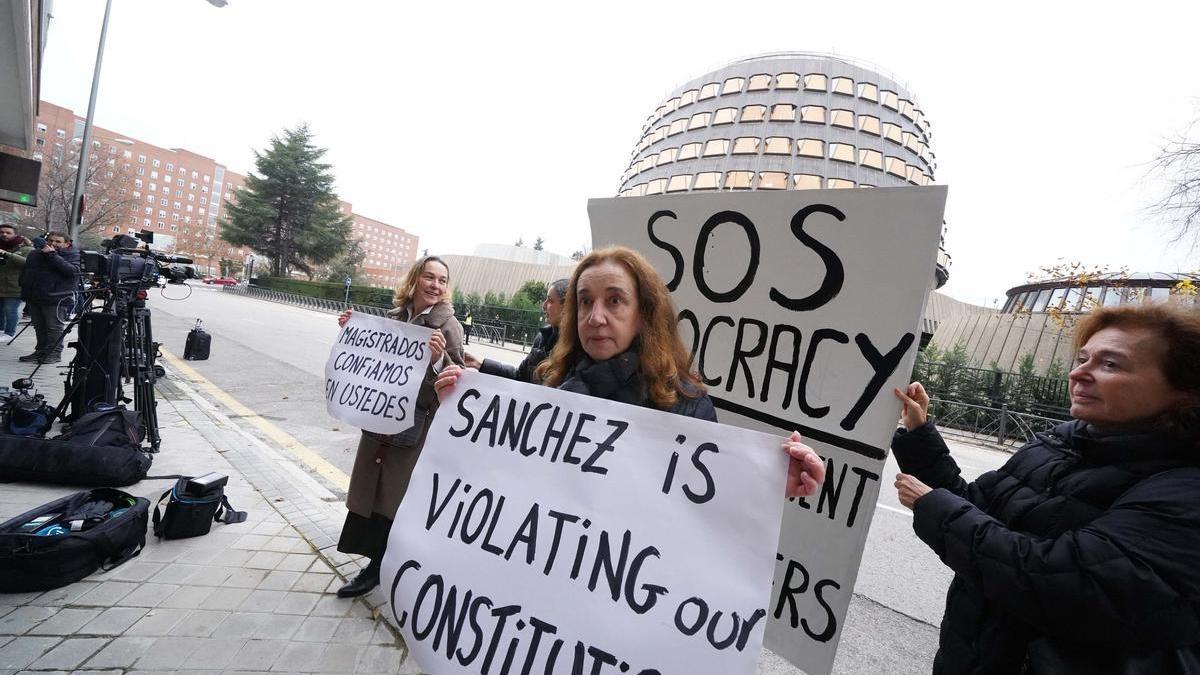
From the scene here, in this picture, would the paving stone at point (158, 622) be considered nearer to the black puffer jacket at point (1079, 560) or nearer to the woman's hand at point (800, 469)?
the woman's hand at point (800, 469)

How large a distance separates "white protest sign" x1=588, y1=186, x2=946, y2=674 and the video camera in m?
5.04

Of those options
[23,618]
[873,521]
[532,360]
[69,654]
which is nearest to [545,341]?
[532,360]

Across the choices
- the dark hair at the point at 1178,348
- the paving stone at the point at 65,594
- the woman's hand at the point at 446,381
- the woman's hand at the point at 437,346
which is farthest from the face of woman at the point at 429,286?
the dark hair at the point at 1178,348

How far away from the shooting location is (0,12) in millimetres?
4742

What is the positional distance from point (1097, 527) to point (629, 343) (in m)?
1.19

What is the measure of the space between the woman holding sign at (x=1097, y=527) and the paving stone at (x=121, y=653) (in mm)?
2872

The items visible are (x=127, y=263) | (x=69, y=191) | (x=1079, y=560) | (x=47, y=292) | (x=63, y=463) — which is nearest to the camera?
(x=1079, y=560)

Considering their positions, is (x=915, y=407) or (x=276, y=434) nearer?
(x=915, y=407)

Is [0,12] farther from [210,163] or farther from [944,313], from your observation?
[210,163]

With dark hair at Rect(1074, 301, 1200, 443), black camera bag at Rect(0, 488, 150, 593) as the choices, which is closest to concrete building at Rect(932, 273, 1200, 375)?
dark hair at Rect(1074, 301, 1200, 443)

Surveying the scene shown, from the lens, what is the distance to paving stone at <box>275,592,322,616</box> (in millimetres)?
2328

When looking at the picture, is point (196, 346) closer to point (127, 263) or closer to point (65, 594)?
point (127, 263)

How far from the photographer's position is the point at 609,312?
4.99ft

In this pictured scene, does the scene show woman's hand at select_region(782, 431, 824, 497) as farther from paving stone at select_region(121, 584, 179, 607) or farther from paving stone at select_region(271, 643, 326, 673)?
paving stone at select_region(121, 584, 179, 607)
